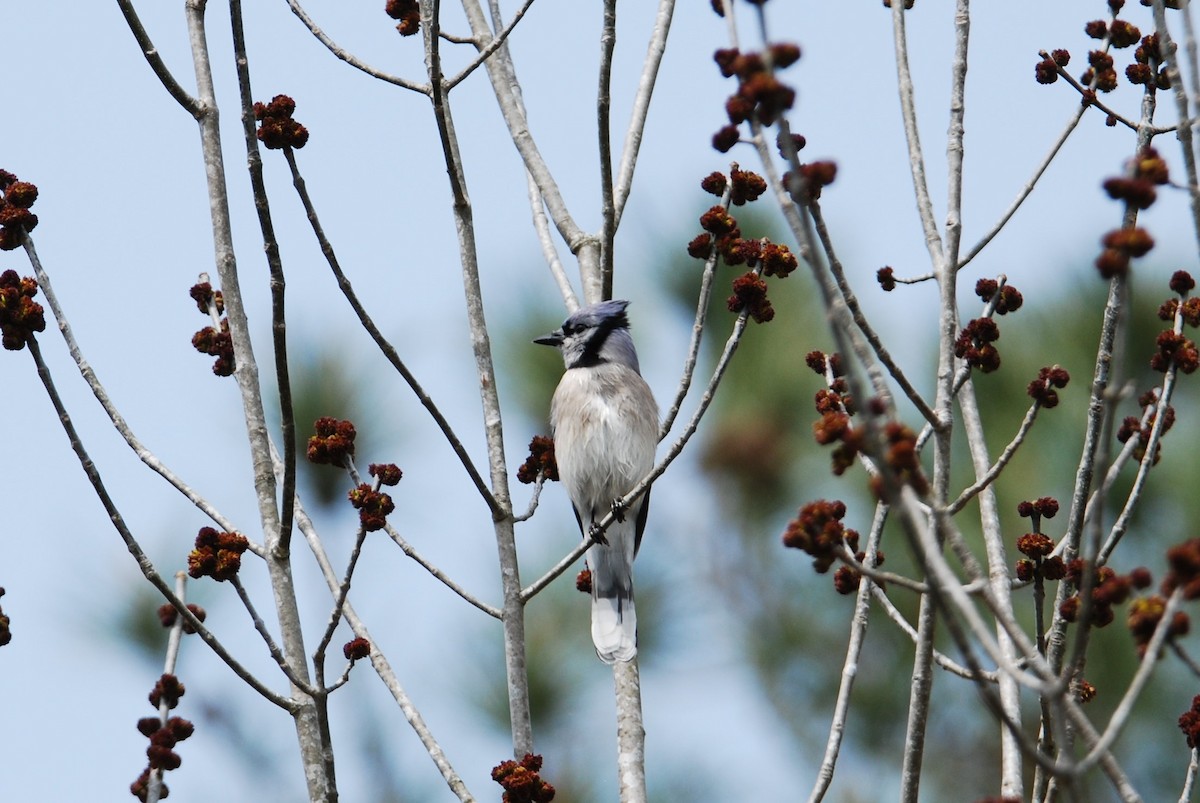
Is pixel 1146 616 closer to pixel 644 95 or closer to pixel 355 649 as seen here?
pixel 355 649

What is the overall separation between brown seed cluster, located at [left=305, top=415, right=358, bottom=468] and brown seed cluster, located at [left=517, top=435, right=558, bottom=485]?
0.48m

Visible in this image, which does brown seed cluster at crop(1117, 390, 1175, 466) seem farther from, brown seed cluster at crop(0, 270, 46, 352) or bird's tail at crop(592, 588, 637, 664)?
brown seed cluster at crop(0, 270, 46, 352)

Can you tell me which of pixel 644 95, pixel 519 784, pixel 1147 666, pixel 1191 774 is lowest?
pixel 1147 666

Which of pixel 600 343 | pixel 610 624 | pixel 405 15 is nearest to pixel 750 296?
pixel 405 15

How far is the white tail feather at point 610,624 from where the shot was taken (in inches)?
136

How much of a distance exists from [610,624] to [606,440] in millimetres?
660

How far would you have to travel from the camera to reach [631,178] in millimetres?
3119

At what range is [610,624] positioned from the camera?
4.00 metres

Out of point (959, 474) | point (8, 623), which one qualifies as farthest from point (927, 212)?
point (959, 474)

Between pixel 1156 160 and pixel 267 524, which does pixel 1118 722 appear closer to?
pixel 1156 160

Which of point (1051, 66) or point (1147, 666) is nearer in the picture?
point (1147, 666)

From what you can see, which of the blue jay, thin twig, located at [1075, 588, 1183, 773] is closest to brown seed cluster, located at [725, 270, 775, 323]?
thin twig, located at [1075, 588, 1183, 773]

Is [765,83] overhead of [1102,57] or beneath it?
beneath

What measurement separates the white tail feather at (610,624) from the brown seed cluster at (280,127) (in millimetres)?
1396
